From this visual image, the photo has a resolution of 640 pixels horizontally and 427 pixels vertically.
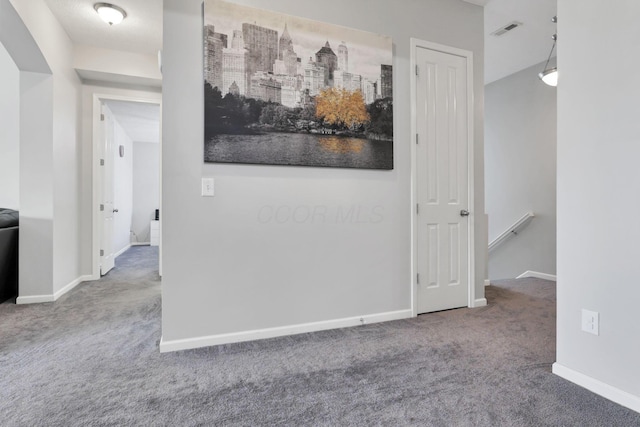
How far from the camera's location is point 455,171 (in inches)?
119

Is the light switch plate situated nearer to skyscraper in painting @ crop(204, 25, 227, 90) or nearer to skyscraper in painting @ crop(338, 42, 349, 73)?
skyscraper in painting @ crop(204, 25, 227, 90)

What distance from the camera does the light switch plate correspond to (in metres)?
2.24

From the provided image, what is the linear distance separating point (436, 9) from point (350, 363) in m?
3.01

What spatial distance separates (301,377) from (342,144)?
1655 millimetres

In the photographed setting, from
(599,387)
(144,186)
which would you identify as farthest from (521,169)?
(144,186)

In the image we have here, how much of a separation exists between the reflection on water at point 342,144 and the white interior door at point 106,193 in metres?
3.37

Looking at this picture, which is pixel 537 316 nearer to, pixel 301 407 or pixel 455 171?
pixel 455 171

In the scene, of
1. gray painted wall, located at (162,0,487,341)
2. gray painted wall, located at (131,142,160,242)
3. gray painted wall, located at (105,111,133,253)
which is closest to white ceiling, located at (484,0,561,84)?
gray painted wall, located at (162,0,487,341)

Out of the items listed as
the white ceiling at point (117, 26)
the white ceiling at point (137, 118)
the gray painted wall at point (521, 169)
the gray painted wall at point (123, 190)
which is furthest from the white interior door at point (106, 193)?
the gray painted wall at point (521, 169)

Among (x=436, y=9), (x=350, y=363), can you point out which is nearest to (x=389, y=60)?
(x=436, y=9)

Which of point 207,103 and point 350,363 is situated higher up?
point 207,103

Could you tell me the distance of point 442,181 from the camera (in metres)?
2.98

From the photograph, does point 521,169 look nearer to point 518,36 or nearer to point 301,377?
point 518,36

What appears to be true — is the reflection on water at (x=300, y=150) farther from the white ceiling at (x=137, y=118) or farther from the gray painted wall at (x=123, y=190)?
the gray painted wall at (x=123, y=190)
